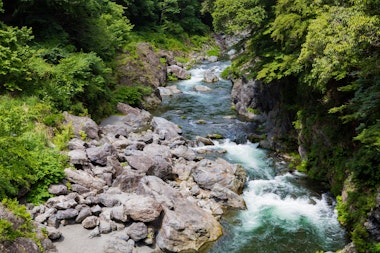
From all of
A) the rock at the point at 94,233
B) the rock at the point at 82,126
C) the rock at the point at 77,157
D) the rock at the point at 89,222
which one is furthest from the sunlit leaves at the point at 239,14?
the rock at the point at 94,233

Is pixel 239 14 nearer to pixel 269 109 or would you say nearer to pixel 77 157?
pixel 269 109

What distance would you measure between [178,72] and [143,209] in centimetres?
2701

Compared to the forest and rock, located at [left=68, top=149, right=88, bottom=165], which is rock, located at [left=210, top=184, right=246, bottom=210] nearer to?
the forest

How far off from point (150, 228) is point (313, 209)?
22.1 ft

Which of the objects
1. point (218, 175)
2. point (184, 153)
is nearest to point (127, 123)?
point (184, 153)

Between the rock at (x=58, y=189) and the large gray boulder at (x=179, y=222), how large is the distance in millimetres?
2716

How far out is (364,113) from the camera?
36.2 feet

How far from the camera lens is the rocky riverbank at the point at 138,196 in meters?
10.7

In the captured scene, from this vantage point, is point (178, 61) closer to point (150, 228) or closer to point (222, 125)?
point (222, 125)

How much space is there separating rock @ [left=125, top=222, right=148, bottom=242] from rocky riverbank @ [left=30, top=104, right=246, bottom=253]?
3 centimetres

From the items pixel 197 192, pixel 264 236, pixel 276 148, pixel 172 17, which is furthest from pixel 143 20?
pixel 264 236

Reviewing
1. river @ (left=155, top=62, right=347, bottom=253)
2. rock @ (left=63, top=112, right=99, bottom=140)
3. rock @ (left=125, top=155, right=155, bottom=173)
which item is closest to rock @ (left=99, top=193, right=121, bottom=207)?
rock @ (left=125, top=155, right=155, bottom=173)

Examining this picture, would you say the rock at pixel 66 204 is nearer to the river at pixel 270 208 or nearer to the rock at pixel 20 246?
the rock at pixel 20 246

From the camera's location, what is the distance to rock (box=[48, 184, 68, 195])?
11.4 metres
